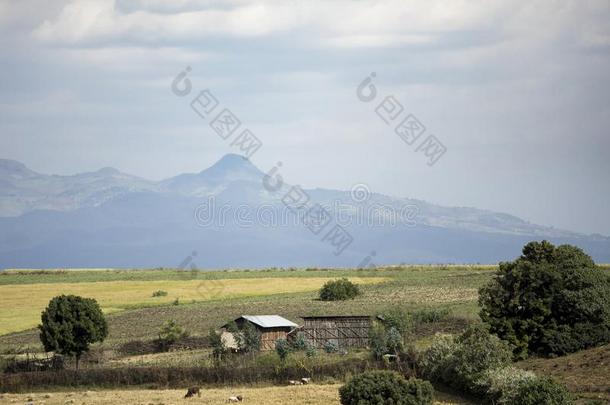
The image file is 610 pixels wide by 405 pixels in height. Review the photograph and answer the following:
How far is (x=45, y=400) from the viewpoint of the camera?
138 feet

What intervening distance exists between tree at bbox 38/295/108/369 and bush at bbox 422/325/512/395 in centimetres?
2170

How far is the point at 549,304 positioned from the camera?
53.0 meters

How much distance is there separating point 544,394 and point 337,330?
2637cm

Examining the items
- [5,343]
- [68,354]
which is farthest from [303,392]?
[5,343]

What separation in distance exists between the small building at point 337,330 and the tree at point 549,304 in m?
9.69

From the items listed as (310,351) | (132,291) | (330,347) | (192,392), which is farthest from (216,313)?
(192,392)

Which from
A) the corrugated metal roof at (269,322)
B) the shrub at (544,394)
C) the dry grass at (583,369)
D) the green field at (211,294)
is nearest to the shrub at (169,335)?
the green field at (211,294)

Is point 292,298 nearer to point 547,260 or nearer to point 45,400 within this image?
point 547,260

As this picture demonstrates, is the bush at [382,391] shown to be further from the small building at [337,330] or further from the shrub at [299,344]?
the small building at [337,330]

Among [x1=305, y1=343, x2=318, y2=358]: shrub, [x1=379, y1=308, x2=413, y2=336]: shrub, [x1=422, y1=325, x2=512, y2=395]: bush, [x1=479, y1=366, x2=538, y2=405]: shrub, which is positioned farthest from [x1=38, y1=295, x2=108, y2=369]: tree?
[x1=479, y1=366, x2=538, y2=405]: shrub

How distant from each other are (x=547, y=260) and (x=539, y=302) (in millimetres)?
3356

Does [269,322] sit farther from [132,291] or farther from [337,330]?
[132,291]

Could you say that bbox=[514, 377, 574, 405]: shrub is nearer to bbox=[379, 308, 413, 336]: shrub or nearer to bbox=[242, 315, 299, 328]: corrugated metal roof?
bbox=[379, 308, 413, 336]: shrub

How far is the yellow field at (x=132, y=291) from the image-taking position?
86750 millimetres
